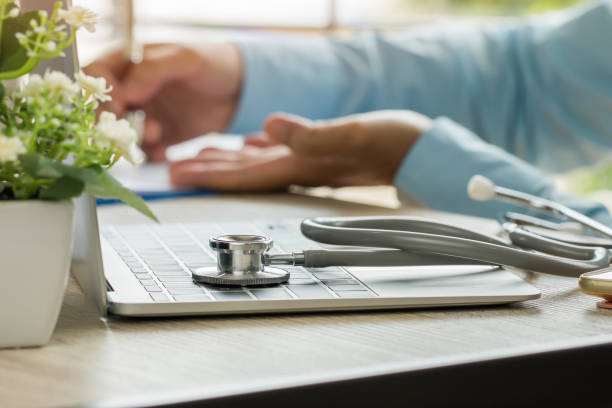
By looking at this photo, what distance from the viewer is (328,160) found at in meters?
0.83

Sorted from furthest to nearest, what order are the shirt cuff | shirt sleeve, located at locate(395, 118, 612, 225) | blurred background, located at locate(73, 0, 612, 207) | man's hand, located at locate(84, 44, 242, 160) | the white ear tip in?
1. blurred background, located at locate(73, 0, 612, 207)
2. the shirt cuff
3. man's hand, located at locate(84, 44, 242, 160)
4. shirt sleeve, located at locate(395, 118, 612, 225)
5. the white ear tip

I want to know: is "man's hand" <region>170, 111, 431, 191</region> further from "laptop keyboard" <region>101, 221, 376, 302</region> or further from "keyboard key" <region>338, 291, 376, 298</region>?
"keyboard key" <region>338, 291, 376, 298</region>

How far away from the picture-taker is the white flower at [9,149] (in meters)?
0.25

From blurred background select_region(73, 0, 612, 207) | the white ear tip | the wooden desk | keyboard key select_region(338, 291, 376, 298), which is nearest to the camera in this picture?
the wooden desk

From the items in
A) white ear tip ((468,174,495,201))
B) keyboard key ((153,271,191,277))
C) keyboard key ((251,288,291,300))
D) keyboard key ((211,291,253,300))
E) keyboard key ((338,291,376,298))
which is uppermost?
white ear tip ((468,174,495,201))

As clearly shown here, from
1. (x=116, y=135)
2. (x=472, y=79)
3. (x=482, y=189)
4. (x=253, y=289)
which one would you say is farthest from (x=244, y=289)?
(x=472, y=79)

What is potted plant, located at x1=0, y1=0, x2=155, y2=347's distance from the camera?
262mm

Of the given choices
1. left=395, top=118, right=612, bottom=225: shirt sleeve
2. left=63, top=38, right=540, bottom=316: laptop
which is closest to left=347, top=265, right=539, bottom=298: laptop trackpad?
left=63, top=38, right=540, bottom=316: laptop

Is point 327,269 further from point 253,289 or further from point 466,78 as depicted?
point 466,78

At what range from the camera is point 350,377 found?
242mm

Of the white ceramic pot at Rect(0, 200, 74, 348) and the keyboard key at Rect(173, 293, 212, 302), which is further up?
the white ceramic pot at Rect(0, 200, 74, 348)

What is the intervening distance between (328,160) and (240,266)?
18.9 inches

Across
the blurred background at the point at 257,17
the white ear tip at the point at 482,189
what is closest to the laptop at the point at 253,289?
the white ear tip at the point at 482,189

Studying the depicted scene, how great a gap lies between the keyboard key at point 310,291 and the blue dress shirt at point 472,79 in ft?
2.41
